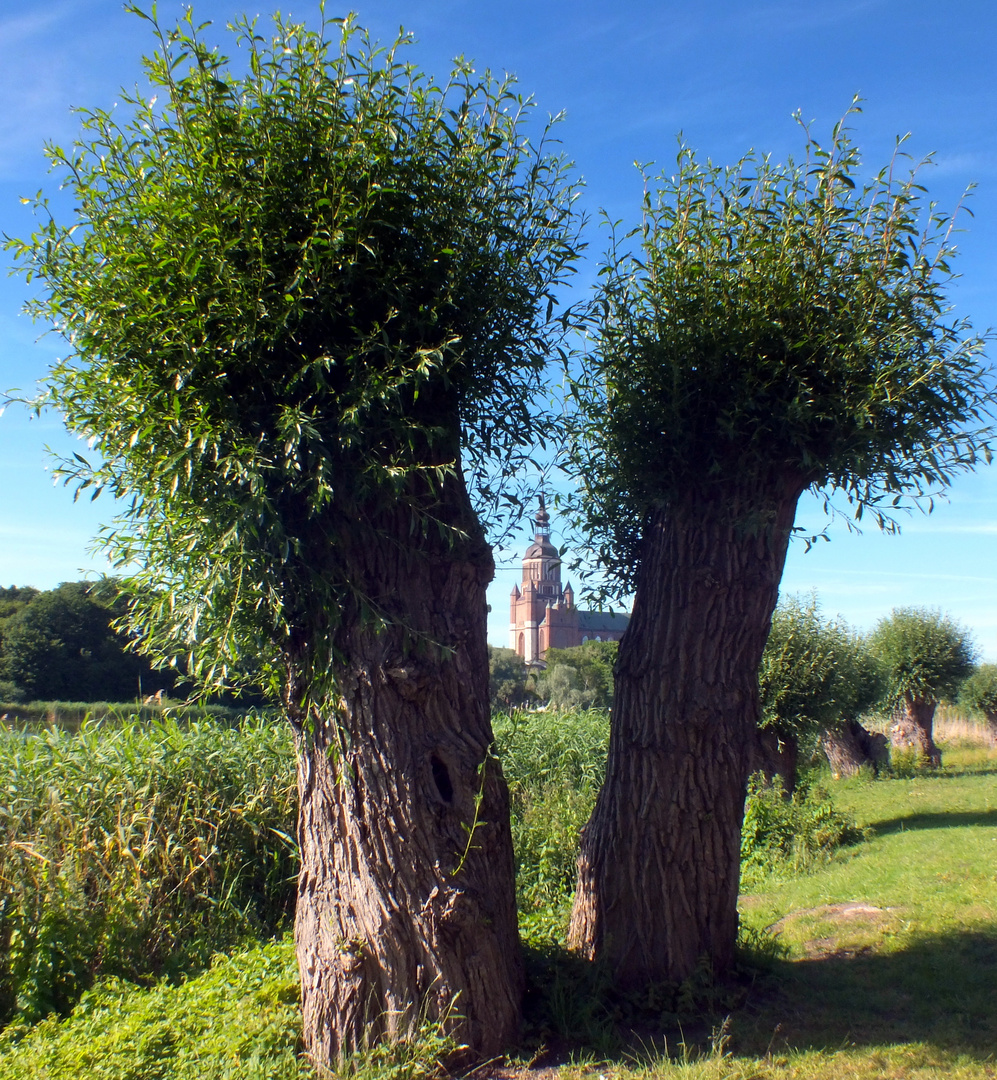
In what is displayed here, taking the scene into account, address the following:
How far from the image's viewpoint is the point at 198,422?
339 cm

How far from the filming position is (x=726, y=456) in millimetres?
4629

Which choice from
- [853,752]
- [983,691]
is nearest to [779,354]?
[853,752]


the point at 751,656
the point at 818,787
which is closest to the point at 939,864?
the point at 818,787

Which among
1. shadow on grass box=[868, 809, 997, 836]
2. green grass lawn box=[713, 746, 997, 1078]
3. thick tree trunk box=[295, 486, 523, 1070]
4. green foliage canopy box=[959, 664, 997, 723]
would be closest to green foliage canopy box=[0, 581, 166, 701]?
shadow on grass box=[868, 809, 997, 836]

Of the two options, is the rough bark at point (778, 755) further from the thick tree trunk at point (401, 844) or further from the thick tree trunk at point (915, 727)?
the thick tree trunk at point (915, 727)

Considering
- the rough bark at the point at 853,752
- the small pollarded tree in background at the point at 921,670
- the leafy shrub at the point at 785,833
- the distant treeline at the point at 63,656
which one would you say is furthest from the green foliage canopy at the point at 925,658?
the distant treeline at the point at 63,656

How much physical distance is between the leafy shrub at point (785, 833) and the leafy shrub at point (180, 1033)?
20.5 ft

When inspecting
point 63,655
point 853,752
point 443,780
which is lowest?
point 853,752

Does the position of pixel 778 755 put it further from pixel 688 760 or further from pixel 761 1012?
pixel 688 760

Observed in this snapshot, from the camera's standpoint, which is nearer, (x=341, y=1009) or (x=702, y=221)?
(x=341, y=1009)

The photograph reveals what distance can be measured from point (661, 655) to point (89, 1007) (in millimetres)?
3805

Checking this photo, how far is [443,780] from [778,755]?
1077 centimetres

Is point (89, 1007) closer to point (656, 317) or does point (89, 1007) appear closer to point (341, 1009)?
point (341, 1009)

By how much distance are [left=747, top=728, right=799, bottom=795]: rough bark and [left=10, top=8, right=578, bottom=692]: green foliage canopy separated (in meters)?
10.7
